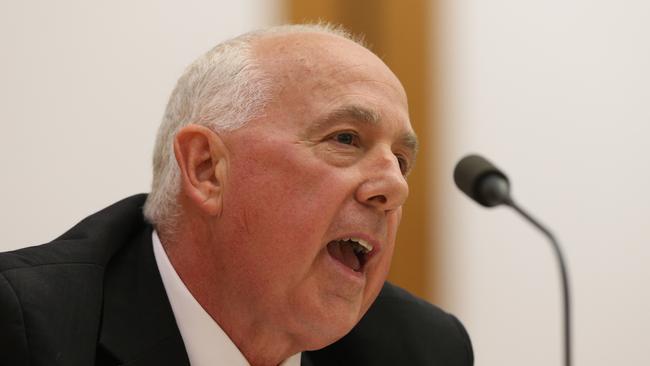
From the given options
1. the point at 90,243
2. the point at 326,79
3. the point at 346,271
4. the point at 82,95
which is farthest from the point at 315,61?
the point at 82,95

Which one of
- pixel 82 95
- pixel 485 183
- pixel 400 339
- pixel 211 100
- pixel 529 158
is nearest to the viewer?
pixel 485 183

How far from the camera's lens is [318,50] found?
187 cm

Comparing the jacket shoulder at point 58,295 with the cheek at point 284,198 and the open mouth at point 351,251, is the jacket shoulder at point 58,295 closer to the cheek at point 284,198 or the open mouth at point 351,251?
the cheek at point 284,198

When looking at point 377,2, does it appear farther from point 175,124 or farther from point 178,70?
point 175,124

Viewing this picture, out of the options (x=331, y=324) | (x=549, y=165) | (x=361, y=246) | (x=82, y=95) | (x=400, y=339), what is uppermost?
(x=82, y=95)

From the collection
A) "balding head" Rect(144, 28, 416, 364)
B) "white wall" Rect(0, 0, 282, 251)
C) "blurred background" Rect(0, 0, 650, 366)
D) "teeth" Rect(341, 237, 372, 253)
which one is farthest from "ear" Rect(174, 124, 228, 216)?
"blurred background" Rect(0, 0, 650, 366)

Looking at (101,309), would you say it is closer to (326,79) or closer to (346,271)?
(346,271)

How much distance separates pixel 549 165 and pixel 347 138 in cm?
129

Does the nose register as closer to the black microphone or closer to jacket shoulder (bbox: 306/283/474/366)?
the black microphone

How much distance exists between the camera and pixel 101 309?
180 centimetres

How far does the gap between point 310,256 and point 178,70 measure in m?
1.08

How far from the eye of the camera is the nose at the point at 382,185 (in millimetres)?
1774

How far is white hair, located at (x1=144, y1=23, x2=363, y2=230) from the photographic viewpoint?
1.82m

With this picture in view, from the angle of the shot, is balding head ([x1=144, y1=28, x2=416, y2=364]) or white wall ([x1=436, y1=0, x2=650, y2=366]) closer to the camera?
balding head ([x1=144, y1=28, x2=416, y2=364])
